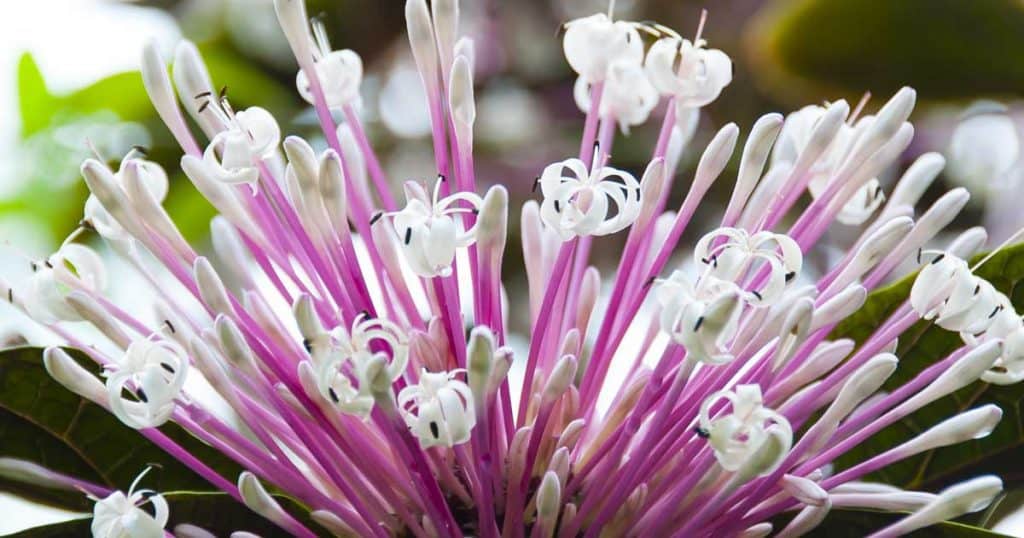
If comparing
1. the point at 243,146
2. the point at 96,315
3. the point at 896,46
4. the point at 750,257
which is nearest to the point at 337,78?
the point at 243,146

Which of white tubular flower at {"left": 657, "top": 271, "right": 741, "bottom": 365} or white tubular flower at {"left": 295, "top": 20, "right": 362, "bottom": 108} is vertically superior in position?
white tubular flower at {"left": 295, "top": 20, "right": 362, "bottom": 108}

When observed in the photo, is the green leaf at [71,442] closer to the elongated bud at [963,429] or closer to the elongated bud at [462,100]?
the elongated bud at [462,100]

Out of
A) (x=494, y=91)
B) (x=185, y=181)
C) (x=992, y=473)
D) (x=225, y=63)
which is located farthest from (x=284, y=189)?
(x=494, y=91)

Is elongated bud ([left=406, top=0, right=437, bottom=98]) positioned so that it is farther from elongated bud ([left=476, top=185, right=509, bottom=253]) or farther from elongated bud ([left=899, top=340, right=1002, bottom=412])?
elongated bud ([left=899, top=340, right=1002, bottom=412])

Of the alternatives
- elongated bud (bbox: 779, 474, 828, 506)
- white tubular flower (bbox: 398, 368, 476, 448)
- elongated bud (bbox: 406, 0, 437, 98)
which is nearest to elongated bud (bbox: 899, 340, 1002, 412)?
elongated bud (bbox: 779, 474, 828, 506)

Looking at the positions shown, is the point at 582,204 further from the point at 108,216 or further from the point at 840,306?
the point at 108,216

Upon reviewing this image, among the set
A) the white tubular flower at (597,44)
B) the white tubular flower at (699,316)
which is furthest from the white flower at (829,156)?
the white tubular flower at (699,316)

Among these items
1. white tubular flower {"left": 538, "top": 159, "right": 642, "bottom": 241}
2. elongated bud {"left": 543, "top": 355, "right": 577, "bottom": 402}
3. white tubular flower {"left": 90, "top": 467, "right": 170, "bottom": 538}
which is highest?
white tubular flower {"left": 538, "top": 159, "right": 642, "bottom": 241}
